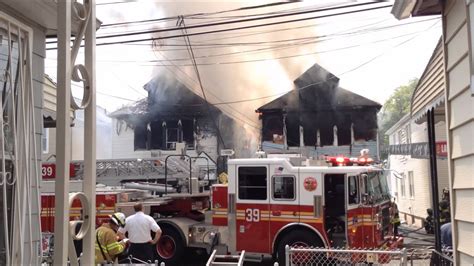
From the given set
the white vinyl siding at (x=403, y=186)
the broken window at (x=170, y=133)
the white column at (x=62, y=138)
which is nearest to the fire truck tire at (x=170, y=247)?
the white column at (x=62, y=138)

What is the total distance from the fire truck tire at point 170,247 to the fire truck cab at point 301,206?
124 centimetres

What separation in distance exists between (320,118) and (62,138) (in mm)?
23126

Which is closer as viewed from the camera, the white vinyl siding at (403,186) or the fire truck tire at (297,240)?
the fire truck tire at (297,240)

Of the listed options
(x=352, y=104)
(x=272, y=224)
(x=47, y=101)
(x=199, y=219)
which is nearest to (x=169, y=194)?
(x=199, y=219)

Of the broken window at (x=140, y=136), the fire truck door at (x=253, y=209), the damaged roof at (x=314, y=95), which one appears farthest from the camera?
the broken window at (x=140, y=136)

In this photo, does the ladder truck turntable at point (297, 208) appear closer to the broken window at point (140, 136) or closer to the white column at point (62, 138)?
the white column at point (62, 138)

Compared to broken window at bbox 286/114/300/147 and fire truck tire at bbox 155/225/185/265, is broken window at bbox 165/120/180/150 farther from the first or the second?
fire truck tire at bbox 155/225/185/265

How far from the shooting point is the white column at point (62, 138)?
1770 mm

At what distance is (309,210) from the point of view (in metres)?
8.65

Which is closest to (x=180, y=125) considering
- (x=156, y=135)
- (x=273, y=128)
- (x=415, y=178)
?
(x=156, y=135)

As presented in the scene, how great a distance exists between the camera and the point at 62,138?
5.89 ft

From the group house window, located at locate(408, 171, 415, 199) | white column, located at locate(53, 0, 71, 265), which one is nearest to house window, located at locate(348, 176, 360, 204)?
white column, located at locate(53, 0, 71, 265)

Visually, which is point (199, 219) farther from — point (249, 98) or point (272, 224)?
point (249, 98)

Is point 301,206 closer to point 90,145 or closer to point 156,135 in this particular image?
point 90,145
